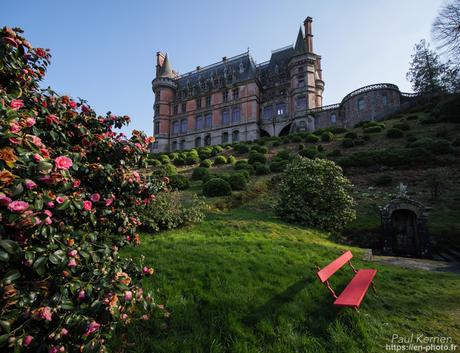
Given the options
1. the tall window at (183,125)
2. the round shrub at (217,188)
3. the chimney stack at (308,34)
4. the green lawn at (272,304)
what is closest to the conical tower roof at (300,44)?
the chimney stack at (308,34)

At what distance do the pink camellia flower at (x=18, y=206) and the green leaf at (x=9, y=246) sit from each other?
215mm

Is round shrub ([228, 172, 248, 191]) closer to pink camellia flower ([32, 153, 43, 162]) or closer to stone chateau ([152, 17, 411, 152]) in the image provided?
pink camellia flower ([32, 153, 43, 162])

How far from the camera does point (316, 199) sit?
40.1 feet

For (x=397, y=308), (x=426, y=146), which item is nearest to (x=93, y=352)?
(x=397, y=308)

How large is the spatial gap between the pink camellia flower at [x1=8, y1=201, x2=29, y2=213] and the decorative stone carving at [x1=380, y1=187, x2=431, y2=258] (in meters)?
12.2

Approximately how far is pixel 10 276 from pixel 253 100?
46817 millimetres

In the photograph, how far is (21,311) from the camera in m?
2.03

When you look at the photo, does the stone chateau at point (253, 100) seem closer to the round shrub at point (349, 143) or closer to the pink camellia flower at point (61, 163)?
the round shrub at point (349, 143)

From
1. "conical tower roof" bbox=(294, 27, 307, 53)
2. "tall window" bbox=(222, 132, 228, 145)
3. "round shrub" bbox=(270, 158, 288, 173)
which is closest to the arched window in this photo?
"tall window" bbox=(222, 132, 228, 145)

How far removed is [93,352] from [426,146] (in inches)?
1008

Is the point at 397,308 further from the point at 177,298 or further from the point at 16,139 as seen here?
the point at 16,139

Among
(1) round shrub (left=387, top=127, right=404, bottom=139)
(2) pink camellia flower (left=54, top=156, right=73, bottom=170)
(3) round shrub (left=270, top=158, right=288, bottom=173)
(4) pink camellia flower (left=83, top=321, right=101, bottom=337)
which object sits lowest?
(4) pink camellia flower (left=83, top=321, right=101, bottom=337)

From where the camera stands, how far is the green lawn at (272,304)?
3.51 meters

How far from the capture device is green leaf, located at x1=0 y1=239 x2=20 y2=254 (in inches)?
70.4
